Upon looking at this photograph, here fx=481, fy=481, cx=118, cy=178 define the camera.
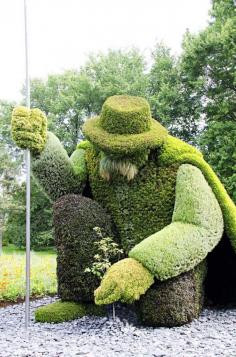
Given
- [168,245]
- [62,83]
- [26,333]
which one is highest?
[62,83]

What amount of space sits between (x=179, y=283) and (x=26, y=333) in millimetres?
1679

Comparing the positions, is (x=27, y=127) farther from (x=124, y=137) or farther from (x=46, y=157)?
(x=124, y=137)

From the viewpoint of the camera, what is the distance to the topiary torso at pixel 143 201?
558cm

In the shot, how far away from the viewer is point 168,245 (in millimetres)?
4910

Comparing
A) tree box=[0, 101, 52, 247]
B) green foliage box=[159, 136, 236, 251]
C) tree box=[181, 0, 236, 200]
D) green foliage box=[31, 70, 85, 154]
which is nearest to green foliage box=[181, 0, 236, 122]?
tree box=[181, 0, 236, 200]

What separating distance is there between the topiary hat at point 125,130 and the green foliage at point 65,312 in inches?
72.4

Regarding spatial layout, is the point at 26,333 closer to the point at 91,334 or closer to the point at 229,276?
the point at 91,334

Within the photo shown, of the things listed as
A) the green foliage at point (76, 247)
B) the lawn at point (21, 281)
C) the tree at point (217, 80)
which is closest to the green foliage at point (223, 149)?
the tree at point (217, 80)

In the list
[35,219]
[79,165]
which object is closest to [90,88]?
[35,219]

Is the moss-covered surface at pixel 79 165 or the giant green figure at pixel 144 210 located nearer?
the giant green figure at pixel 144 210

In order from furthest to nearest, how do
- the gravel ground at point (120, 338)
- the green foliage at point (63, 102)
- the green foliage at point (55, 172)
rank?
the green foliage at point (63, 102), the green foliage at point (55, 172), the gravel ground at point (120, 338)

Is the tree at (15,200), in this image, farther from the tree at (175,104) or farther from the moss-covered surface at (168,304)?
the moss-covered surface at (168,304)

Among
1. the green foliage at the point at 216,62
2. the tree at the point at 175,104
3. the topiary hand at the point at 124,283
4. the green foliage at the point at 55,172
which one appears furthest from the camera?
the tree at the point at 175,104

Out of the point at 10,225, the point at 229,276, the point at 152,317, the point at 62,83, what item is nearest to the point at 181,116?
the point at 62,83
